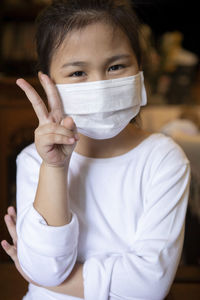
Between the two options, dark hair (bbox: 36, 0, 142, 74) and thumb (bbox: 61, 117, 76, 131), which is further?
dark hair (bbox: 36, 0, 142, 74)

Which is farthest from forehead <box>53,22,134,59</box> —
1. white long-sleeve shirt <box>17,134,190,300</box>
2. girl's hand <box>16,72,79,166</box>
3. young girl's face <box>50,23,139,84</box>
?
white long-sleeve shirt <box>17,134,190,300</box>

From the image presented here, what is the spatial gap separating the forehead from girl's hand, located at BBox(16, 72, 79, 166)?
4.5 inches

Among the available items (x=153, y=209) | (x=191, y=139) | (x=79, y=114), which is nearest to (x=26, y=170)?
(x=79, y=114)

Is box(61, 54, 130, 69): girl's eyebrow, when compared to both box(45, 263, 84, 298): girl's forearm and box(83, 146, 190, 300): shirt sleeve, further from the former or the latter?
box(45, 263, 84, 298): girl's forearm

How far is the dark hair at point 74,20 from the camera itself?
84cm

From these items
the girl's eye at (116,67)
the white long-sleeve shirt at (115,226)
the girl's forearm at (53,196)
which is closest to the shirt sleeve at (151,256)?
the white long-sleeve shirt at (115,226)

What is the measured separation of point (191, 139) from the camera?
1647 mm

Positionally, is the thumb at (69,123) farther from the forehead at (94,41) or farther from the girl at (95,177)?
the forehead at (94,41)

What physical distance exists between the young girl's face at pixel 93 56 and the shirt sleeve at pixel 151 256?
0.23m

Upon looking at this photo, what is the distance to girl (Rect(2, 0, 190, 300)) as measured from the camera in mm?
771

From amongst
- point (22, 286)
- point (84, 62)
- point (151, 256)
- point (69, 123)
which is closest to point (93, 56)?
point (84, 62)

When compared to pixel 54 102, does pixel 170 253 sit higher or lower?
lower

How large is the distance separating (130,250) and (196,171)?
3.01 feet

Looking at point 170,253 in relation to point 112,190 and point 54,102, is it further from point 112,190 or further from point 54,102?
point 54,102
